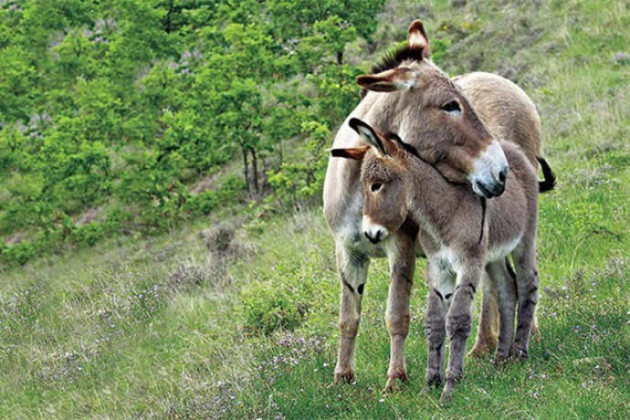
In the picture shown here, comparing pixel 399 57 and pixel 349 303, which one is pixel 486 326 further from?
pixel 399 57

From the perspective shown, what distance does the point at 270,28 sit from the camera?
15531 millimetres

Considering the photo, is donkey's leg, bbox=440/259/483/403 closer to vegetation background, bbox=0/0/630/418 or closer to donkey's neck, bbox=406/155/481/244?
vegetation background, bbox=0/0/630/418

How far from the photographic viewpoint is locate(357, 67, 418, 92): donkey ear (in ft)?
15.8

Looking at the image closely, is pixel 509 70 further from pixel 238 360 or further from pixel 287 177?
pixel 238 360

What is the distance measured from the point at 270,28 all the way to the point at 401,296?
11.0 m

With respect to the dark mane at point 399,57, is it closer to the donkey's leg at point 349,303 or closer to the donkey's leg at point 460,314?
the donkey's leg at point 349,303

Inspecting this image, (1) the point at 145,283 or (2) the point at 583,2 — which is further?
(2) the point at 583,2

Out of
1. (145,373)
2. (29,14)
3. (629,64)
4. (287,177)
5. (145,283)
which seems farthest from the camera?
(29,14)

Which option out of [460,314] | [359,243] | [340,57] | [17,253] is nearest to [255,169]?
[340,57]

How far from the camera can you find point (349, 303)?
18.7ft

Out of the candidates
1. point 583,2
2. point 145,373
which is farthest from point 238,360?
point 583,2

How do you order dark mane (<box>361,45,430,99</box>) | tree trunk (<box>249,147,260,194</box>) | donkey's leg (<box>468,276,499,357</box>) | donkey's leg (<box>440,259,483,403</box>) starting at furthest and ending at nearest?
tree trunk (<box>249,147,260,194</box>) → donkey's leg (<box>468,276,499,357</box>) → dark mane (<box>361,45,430,99</box>) → donkey's leg (<box>440,259,483,403</box>)

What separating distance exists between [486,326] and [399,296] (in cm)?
100

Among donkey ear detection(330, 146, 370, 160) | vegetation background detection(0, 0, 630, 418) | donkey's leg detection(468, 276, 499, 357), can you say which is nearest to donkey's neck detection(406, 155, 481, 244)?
donkey ear detection(330, 146, 370, 160)
